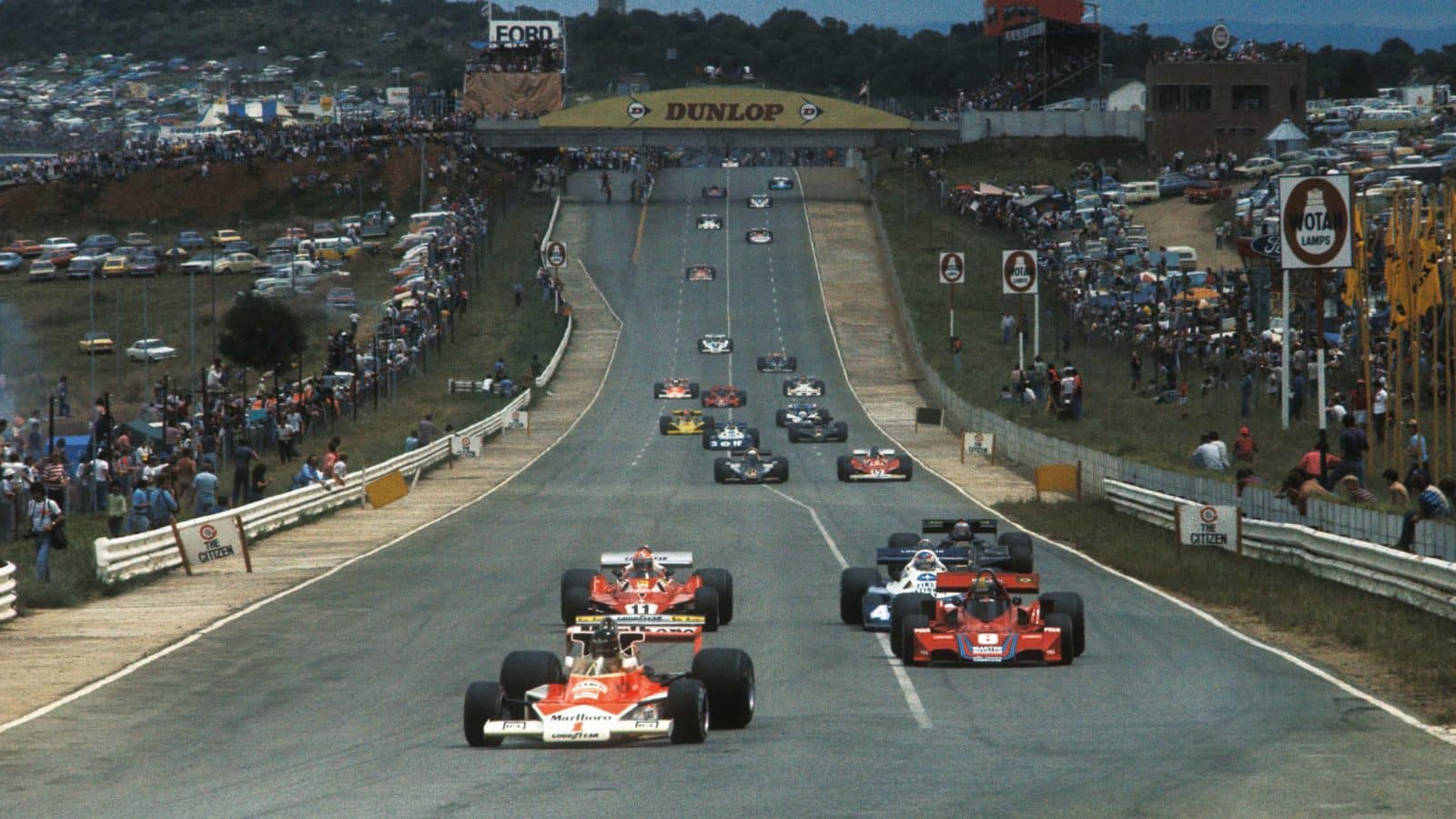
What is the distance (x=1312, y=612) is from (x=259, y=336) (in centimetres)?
4971

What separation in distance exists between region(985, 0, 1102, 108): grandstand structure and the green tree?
86.3 metres

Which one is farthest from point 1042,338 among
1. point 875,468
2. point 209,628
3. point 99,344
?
point 209,628

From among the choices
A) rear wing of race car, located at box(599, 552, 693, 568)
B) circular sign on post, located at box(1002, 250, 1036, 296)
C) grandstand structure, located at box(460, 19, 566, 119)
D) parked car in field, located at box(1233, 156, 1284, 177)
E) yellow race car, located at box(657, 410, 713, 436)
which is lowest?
yellow race car, located at box(657, 410, 713, 436)

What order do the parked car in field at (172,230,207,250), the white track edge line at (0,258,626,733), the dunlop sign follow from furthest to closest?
the parked car in field at (172,230,207,250)
the dunlop sign
the white track edge line at (0,258,626,733)

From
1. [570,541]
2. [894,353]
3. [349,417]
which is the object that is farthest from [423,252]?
[570,541]

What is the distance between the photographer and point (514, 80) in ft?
427

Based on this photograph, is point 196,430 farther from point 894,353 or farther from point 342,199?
point 342,199

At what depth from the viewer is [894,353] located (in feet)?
259

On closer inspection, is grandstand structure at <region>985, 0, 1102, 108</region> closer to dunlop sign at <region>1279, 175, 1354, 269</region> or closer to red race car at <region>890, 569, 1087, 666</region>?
dunlop sign at <region>1279, 175, 1354, 269</region>

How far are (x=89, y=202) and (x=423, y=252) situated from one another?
3633 centimetres

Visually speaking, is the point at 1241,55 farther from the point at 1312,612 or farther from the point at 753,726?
the point at 753,726

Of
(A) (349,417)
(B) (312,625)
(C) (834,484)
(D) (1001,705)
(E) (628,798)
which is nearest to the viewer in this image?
(E) (628,798)

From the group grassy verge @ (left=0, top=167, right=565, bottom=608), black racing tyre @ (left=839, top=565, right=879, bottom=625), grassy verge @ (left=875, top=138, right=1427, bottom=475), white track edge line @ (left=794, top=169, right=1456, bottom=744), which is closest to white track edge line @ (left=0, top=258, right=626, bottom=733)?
grassy verge @ (left=0, top=167, right=565, bottom=608)

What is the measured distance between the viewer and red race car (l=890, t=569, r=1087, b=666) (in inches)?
711
